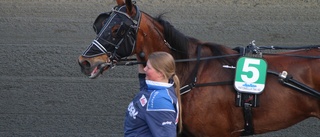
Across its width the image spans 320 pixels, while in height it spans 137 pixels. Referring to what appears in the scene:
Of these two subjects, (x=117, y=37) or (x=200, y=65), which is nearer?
(x=117, y=37)

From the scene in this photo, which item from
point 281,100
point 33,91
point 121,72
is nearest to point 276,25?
point 121,72

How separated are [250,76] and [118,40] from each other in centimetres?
104

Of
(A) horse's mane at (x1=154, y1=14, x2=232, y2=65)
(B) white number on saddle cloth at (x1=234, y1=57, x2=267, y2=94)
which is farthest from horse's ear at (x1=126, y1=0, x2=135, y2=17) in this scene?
(B) white number on saddle cloth at (x1=234, y1=57, x2=267, y2=94)

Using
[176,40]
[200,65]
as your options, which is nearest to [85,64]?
[176,40]

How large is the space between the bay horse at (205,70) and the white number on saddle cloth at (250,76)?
9 cm

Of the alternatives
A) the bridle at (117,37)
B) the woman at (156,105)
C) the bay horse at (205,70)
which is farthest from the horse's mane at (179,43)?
the woman at (156,105)

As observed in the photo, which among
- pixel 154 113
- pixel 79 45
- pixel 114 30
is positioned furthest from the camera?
pixel 79 45

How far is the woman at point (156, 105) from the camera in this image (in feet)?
11.3

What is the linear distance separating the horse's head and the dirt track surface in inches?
79.7

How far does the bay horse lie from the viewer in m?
4.50

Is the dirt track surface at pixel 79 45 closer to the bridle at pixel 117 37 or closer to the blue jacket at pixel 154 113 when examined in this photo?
the bridle at pixel 117 37

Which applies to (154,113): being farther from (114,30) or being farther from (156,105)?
(114,30)

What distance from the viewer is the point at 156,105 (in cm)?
346

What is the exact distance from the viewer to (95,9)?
902 centimetres
